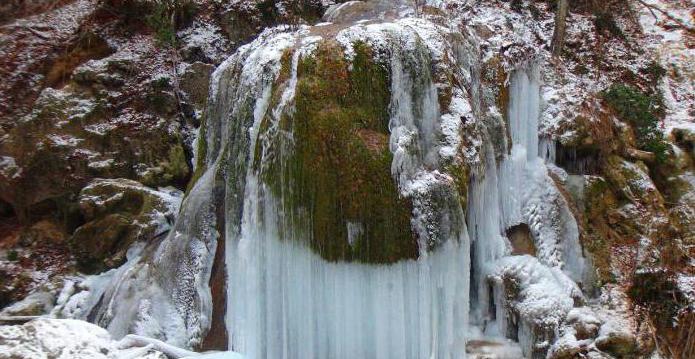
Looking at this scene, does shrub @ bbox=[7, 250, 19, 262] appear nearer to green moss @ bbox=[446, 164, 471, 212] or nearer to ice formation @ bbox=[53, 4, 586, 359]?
ice formation @ bbox=[53, 4, 586, 359]

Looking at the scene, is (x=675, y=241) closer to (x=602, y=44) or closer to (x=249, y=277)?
(x=602, y=44)

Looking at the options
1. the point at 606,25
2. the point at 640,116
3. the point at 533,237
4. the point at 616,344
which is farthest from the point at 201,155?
the point at 606,25

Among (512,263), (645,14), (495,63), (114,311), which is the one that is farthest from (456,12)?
(114,311)

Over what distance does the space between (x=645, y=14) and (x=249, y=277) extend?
10.6 metres

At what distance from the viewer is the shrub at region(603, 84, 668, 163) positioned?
29.0 feet

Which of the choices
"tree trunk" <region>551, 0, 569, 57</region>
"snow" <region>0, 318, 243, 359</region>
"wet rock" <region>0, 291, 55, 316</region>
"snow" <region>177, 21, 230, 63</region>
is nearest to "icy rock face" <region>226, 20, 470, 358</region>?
"snow" <region>0, 318, 243, 359</region>

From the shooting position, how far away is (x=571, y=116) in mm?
8094

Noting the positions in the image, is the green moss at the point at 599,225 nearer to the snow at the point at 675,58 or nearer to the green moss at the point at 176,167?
the snow at the point at 675,58

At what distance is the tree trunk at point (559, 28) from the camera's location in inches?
384

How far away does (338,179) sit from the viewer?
5.59 m

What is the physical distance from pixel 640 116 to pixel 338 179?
19.6 ft

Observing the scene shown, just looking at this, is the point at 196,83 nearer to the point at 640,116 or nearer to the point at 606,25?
the point at 640,116

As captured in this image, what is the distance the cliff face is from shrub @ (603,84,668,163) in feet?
0.11

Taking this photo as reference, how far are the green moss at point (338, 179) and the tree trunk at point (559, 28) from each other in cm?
577
